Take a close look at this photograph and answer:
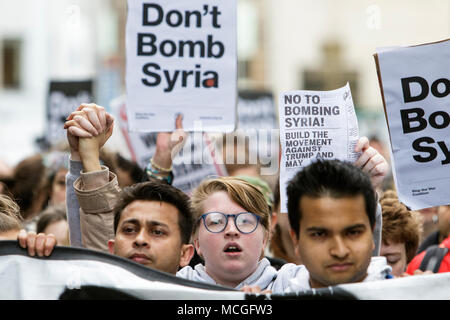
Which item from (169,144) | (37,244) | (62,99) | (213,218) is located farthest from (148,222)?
(62,99)

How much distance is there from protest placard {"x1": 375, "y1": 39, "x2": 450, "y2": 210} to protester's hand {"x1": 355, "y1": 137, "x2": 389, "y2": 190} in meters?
0.28

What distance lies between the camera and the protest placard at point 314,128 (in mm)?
3938

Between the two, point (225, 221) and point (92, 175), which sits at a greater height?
point (92, 175)

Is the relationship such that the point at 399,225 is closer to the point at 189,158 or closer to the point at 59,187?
the point at 189,158

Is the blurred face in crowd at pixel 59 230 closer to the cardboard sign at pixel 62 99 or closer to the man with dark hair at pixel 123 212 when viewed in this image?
the man with dark hair at pixel 123 212

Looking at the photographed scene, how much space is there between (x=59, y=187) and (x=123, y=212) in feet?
10.0

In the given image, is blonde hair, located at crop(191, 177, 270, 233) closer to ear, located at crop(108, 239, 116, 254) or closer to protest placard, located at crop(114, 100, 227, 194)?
ear, located at crop(108, 239, 116, 254)

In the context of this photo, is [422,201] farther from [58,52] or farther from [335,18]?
[335,18]

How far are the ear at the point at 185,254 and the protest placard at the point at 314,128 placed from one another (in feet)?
1.77

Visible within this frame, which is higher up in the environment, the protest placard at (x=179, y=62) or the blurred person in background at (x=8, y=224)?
the protest placard at (x=179, y=62)

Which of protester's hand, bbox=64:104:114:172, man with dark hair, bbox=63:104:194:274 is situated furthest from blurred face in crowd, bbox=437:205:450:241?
protester's hand, bbox=64:104:114:172

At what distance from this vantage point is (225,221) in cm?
390

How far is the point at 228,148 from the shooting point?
25.3 ft

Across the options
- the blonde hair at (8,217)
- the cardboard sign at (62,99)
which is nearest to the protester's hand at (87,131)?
the blonde hair at (8,217)
